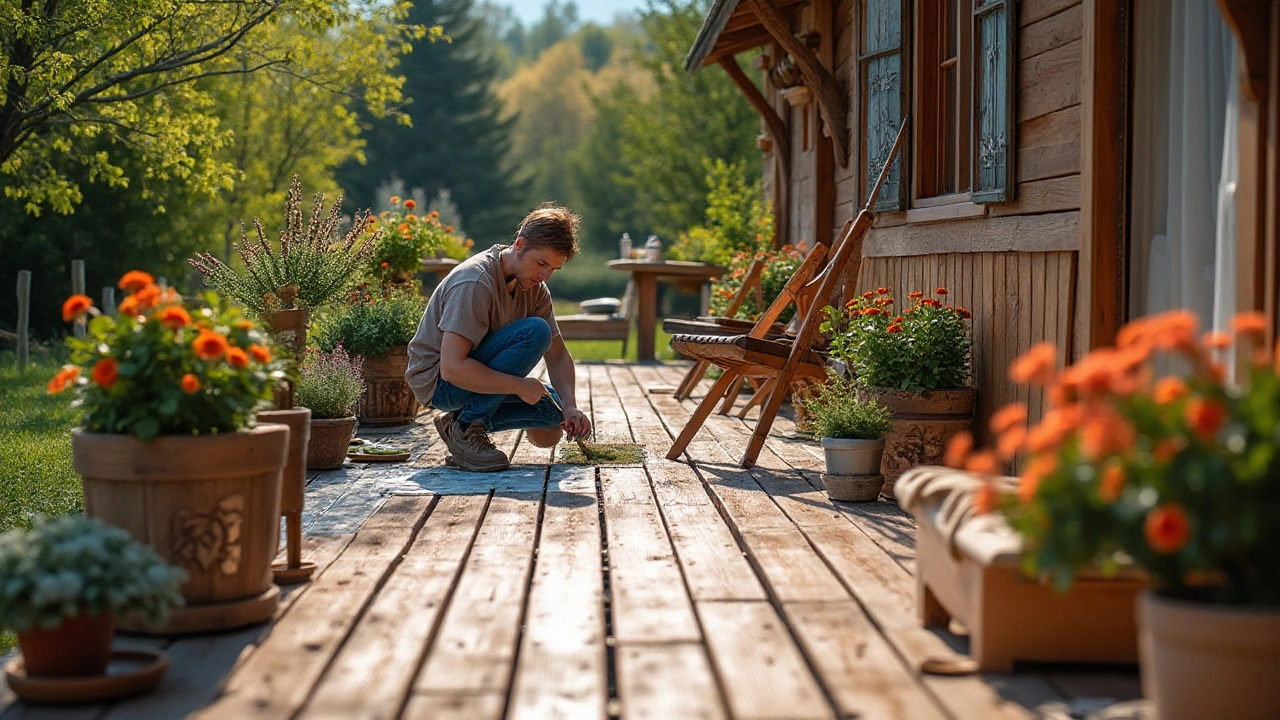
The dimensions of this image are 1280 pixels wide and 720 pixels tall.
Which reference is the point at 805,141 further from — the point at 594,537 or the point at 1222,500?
the point at 1222,500

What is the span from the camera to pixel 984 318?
16.6ft

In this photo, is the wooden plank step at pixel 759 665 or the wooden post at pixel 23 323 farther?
the wooden post at pixel 23 323

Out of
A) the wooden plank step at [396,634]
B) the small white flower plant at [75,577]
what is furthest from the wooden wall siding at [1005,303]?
the small white flower plant at [75,577]

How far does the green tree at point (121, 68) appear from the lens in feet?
22.5

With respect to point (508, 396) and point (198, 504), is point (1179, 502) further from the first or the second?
point (508, 396)

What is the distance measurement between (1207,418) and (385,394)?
5458mm

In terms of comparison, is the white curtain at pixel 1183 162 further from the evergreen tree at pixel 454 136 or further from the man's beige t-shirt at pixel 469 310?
the evergreen tree at pixel 454 136

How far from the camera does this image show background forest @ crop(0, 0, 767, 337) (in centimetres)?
845

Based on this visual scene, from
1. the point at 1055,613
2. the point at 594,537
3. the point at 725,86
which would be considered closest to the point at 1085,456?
the point at 1055,613

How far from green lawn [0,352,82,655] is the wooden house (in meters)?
3.21

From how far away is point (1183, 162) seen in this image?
3512 mm

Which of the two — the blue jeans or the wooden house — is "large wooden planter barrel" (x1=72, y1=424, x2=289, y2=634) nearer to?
the blue jeans

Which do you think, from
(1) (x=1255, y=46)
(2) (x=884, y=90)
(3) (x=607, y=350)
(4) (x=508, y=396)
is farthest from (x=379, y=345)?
(3) (x=607, y=350)

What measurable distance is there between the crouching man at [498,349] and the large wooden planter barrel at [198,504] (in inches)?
82.0
